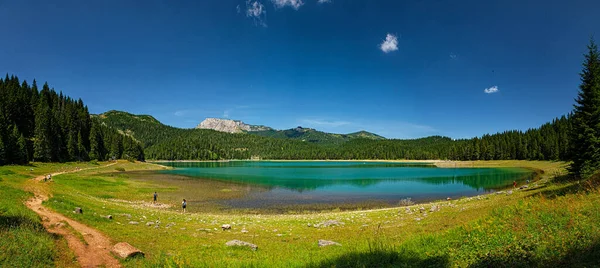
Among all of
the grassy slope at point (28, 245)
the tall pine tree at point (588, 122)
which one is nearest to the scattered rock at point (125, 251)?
the grassy slope at point (28, 245)

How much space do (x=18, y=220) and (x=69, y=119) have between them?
115752mm

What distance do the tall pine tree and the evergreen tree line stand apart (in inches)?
3837

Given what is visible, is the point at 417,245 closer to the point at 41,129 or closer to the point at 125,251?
the point at 125,251

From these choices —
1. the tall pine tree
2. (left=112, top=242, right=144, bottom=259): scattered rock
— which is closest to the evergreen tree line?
(left=112, top=242, right=144, bottom=259): scattered rock

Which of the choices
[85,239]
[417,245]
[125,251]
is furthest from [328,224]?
[85,239]

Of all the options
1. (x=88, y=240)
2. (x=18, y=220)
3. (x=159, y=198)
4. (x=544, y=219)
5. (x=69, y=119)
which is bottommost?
(x=159, y=198)

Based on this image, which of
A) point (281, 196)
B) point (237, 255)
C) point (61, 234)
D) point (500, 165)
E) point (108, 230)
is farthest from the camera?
point (500, 165)

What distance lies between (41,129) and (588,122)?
114265mm

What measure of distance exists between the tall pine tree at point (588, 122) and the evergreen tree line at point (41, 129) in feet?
320

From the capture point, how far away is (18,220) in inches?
571

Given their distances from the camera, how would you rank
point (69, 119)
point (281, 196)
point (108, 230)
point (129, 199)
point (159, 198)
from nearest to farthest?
1. point (108, 230)
2. point (129, 199)
3. point (159, 198)
4. point (281, 196)
5. point (69, 119)

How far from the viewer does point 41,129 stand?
268ft

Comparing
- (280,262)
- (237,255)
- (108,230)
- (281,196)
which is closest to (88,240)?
(108,230)

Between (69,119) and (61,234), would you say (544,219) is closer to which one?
(61,234)
